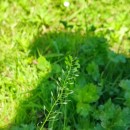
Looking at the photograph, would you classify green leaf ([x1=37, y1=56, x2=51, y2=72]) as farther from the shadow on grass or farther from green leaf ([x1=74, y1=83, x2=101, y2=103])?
green leaf ([x1=74, y1=83, x2=101, y2=103])

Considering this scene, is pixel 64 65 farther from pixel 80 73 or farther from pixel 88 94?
pixel 88 94

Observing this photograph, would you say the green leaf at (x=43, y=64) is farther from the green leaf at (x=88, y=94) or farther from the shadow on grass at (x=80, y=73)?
the green leaf at (x=88, y=94)

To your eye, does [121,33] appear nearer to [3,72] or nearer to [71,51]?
[71,51]

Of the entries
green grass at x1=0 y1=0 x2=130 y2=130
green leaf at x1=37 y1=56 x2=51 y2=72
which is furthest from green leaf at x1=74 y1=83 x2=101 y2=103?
green leaf at x1=37 y1=56 x2=51 y2=72

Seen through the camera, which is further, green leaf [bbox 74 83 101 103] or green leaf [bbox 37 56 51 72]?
green leaf [bbox 37 56 51 72]

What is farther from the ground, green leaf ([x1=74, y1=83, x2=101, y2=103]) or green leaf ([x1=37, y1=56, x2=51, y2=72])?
green leaf ([x1=37, y1=56, x2=51, y2=72])

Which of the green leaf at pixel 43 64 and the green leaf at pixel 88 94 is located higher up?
the green leaf at pixel 43 64

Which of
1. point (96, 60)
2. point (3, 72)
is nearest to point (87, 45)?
point (96, 60)

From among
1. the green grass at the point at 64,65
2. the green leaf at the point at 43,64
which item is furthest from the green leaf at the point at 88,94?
the green leaf at the point at 43,64
